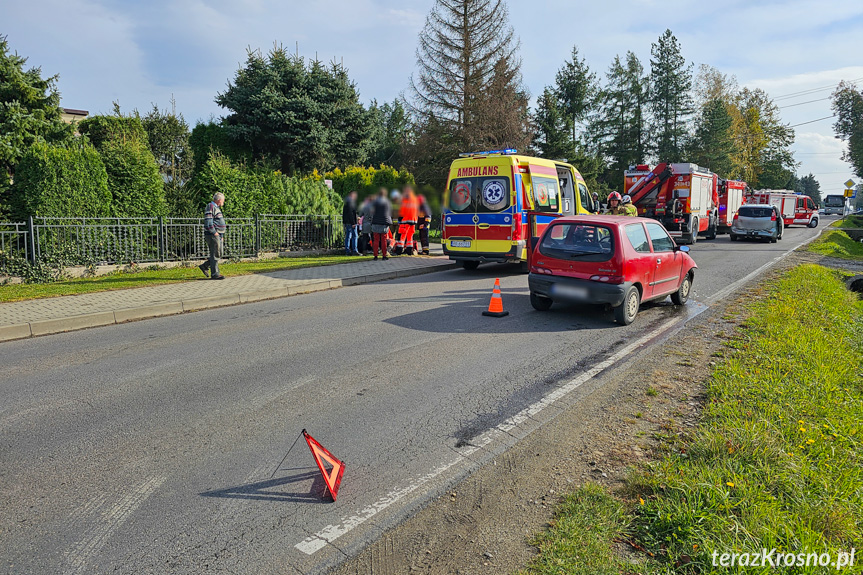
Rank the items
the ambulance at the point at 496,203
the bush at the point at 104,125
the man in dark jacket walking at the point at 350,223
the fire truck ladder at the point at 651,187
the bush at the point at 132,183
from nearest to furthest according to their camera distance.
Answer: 1. the ambulance at the point at 496,203
2. the bush at the point at 132,183
3. the man in dark jacket walking at the point at 350,223
4. the fire truck ladder at the point at 651,187
5. the bush at the point at 104,125

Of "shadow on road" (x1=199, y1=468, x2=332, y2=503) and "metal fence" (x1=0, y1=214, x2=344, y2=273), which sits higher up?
"metal fence" (x1=0, y1=214, x2=344, y2=273)

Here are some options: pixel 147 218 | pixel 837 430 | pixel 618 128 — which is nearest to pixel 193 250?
pixel 147 218

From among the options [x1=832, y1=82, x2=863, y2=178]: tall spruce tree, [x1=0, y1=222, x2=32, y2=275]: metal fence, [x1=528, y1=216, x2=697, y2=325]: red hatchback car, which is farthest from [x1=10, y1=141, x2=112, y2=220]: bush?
[x1=832, y1=82, x2=863, y2=178]: tall spruce tree

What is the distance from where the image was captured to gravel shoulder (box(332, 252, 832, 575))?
113 inches

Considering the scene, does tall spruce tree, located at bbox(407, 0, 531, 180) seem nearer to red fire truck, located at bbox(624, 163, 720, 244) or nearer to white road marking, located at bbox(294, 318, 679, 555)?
red fire truck, located at bbox(624, 163, 720, 244)

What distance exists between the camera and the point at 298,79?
2672cm

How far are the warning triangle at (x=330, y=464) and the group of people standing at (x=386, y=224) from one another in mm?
13145

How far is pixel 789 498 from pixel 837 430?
1.35 m

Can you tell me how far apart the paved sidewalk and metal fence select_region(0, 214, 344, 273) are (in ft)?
7.37

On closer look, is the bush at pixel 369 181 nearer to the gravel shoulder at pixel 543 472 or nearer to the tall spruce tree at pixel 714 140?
the gravel shoulder at pixel 543 472

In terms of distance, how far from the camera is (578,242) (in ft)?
28.3

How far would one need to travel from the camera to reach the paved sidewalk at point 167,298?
8.16 m

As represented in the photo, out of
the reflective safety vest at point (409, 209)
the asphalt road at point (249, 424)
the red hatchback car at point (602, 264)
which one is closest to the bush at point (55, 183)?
the asphalt road at point (249, 424)

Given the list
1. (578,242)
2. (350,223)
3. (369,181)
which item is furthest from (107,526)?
(369,181)
